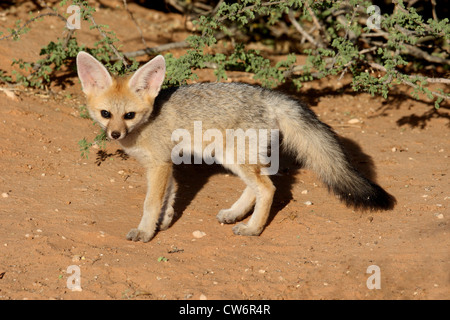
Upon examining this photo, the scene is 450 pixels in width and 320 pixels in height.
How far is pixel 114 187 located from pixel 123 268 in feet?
4.48

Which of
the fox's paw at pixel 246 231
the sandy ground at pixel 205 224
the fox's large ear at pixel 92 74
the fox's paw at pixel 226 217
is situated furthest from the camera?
the fox's paw at pixel 226 217

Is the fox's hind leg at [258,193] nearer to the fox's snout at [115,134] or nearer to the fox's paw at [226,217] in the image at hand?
the fox's paw at [226,217]

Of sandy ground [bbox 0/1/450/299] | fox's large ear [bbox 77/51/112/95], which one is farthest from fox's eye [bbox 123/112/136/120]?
sandy ground [bbox 0/1/450/299]

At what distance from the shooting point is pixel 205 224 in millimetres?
4277

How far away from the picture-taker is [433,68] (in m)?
7.19

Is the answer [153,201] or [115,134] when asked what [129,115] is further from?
[153,201]

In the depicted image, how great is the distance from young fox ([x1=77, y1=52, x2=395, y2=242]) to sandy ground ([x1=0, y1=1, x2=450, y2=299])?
0.20 meters

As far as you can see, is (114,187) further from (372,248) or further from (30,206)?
(372,248)

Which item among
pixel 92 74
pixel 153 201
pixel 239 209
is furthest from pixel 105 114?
pixel 239 209

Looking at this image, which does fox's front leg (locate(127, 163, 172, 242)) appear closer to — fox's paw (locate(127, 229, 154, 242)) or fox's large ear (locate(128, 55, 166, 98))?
fox's paw (locate(127, 229, 154, 242))

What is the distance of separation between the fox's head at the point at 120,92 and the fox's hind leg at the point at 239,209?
0.99 m

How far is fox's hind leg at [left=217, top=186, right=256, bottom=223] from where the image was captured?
14.2 ft

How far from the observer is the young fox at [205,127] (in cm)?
406

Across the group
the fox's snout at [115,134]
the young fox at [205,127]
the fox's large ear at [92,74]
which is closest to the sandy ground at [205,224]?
the young fox at [205,127]
